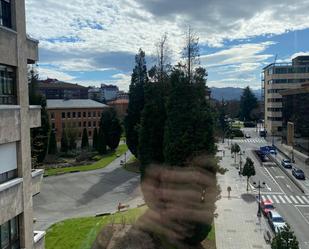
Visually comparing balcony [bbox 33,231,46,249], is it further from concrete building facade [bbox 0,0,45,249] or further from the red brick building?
the red brick building

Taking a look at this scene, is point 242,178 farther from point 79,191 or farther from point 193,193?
point 193,193

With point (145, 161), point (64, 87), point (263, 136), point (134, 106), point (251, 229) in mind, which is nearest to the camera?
point (145, 161)

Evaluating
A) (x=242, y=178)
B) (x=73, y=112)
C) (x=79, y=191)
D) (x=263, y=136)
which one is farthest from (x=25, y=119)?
(x=263, y=136)

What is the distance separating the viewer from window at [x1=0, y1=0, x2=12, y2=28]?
9.56 m

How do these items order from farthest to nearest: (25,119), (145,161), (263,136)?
1. (263,136)
2. (145,161)
3. (25,119)

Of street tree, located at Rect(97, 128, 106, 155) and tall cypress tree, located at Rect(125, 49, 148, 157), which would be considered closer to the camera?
tall cypress tree, located at Rect(125, 49, 148, 157)

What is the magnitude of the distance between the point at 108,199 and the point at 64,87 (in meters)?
108

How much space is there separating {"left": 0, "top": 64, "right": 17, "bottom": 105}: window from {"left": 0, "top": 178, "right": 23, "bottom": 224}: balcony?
1.96 metres

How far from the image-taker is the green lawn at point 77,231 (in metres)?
23.3

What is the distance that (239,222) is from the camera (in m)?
29.8

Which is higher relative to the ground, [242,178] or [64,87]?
[64,87]

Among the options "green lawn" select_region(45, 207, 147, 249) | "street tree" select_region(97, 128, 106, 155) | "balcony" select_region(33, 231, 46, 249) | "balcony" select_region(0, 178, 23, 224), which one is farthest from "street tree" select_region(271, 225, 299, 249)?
"street tree" select_region(97, 128, 106, 155)

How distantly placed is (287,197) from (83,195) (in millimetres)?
19428

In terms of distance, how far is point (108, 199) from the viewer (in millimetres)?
37031
